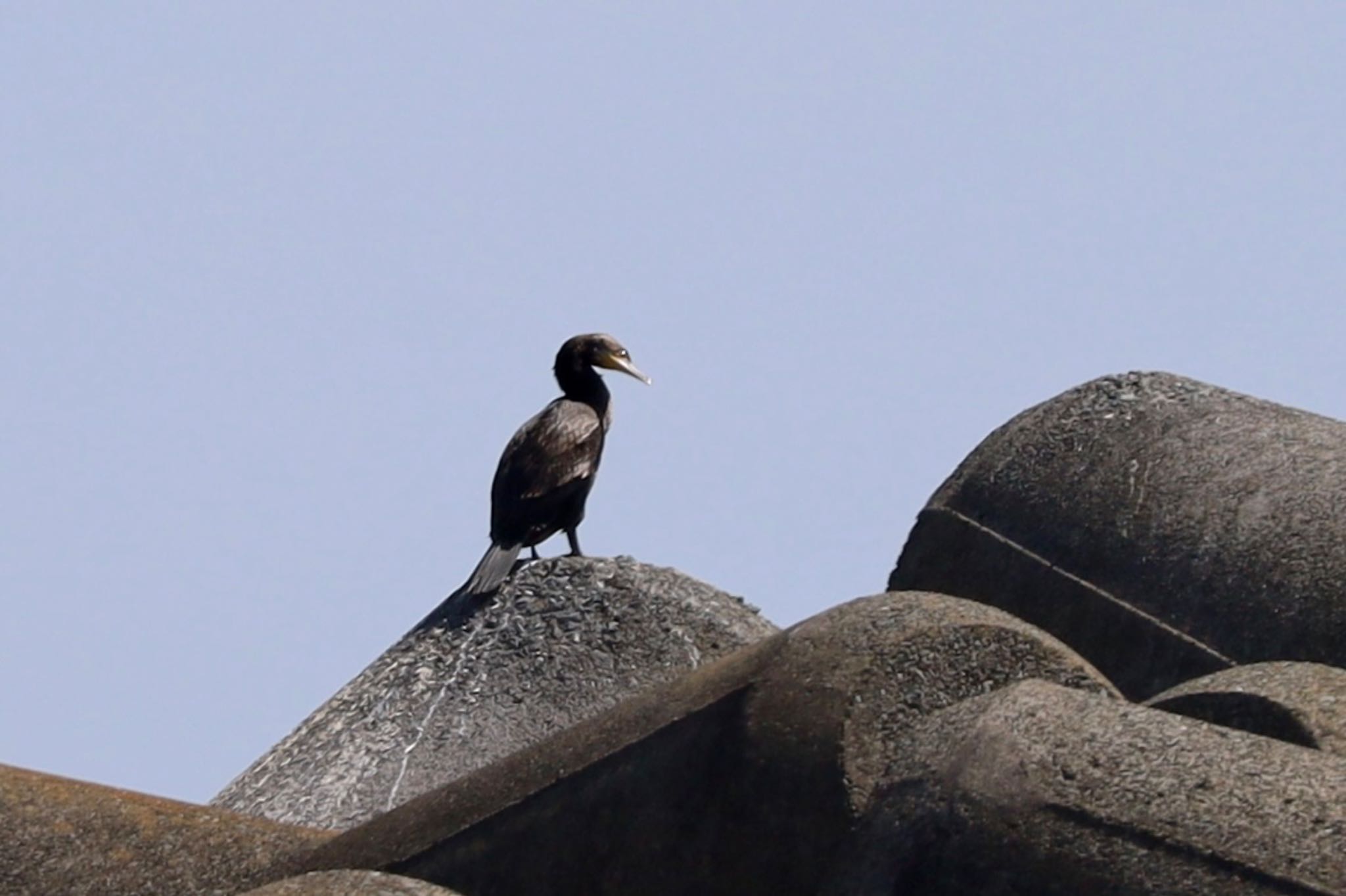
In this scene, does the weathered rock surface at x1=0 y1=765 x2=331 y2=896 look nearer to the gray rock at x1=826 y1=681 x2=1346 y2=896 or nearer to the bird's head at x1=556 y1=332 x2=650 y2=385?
the gray rock at x1=826 y1=681 x2=1346 y2=896

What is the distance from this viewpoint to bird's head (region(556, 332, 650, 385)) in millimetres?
11375

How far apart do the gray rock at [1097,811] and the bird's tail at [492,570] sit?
4870 millimetres

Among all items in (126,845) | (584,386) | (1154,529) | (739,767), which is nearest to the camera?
(739,767)

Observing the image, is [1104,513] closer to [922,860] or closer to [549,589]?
[549,589]

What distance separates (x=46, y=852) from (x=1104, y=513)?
351cm

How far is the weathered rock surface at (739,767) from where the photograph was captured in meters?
5.09

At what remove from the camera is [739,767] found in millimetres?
5199

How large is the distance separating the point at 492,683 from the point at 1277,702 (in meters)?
3.96

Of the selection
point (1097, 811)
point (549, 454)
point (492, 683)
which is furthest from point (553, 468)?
point (1097, 811)

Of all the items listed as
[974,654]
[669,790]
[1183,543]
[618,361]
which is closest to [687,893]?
[669,790]

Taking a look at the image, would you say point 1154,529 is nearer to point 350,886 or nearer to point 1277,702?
point 1277,702

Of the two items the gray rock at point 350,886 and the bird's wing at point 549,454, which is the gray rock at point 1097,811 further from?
the bird's wing at point 549,454

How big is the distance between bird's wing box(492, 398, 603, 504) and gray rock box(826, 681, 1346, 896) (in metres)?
5.82

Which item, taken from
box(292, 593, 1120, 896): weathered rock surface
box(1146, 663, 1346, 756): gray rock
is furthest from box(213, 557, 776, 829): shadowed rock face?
box(1146, 663, 1346, 756): gray rock
